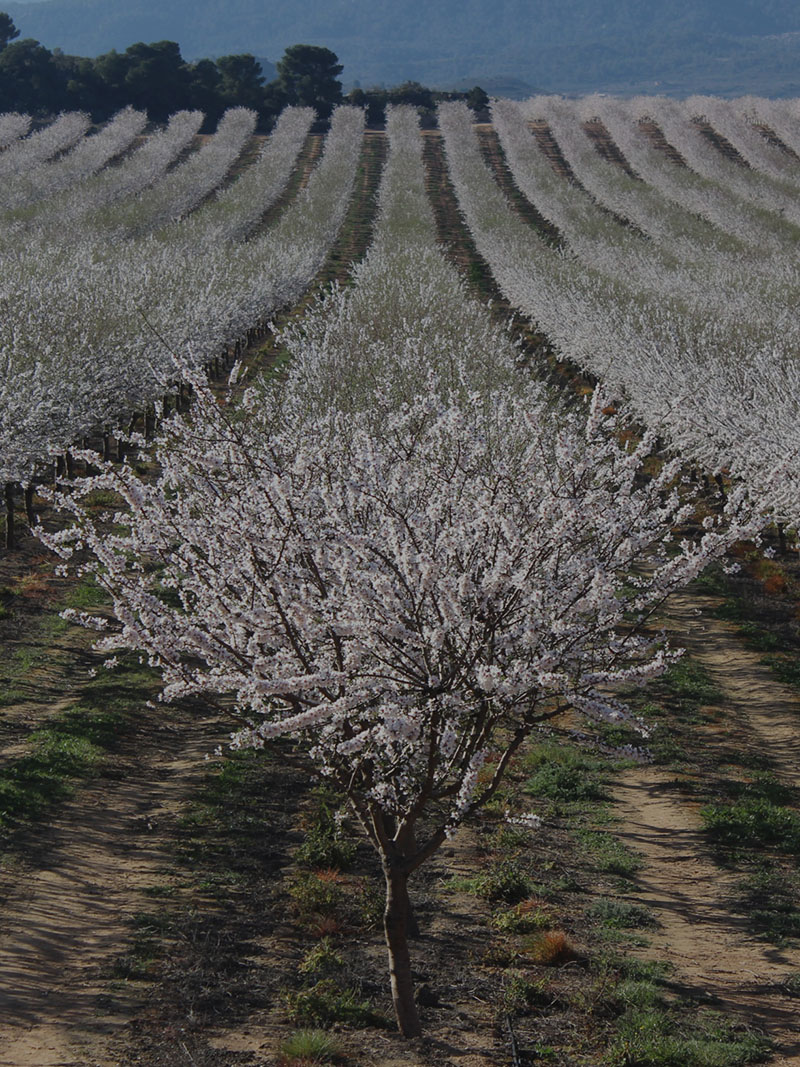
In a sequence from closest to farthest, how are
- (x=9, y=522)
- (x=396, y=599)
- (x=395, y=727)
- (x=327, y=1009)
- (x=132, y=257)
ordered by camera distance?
(x=395, y=727), (x=396, y=599), (x=327, y=1009), (x=9, y=522), (x=132, y=257)

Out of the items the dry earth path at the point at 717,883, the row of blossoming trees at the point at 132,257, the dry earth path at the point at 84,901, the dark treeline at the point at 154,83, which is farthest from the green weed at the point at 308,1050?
the dark treeline at the point at 154,83

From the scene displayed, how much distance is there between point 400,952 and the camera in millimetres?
9984

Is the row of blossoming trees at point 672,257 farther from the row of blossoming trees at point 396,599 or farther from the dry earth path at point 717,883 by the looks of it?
the dry earth path at point 717,883

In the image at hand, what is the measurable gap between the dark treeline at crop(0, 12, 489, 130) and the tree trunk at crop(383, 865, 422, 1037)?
112 m

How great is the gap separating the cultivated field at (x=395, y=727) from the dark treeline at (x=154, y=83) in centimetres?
8947

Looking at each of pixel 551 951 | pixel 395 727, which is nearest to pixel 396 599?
pixel 395 727

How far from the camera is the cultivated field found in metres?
9.04

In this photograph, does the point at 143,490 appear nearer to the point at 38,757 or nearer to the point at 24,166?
the point at 38,757

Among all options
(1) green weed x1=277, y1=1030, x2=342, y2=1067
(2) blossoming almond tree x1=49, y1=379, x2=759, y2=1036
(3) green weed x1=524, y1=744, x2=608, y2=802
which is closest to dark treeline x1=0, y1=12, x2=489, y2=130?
(3) green weed x1=524, y1=744, x2=608, y2=802

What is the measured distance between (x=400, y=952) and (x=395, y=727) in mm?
3336

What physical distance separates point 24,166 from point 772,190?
191ft

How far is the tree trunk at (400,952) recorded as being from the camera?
996cm

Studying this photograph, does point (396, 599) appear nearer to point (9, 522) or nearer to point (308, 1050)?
point (308, 1050)

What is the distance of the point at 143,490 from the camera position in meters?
9.82
